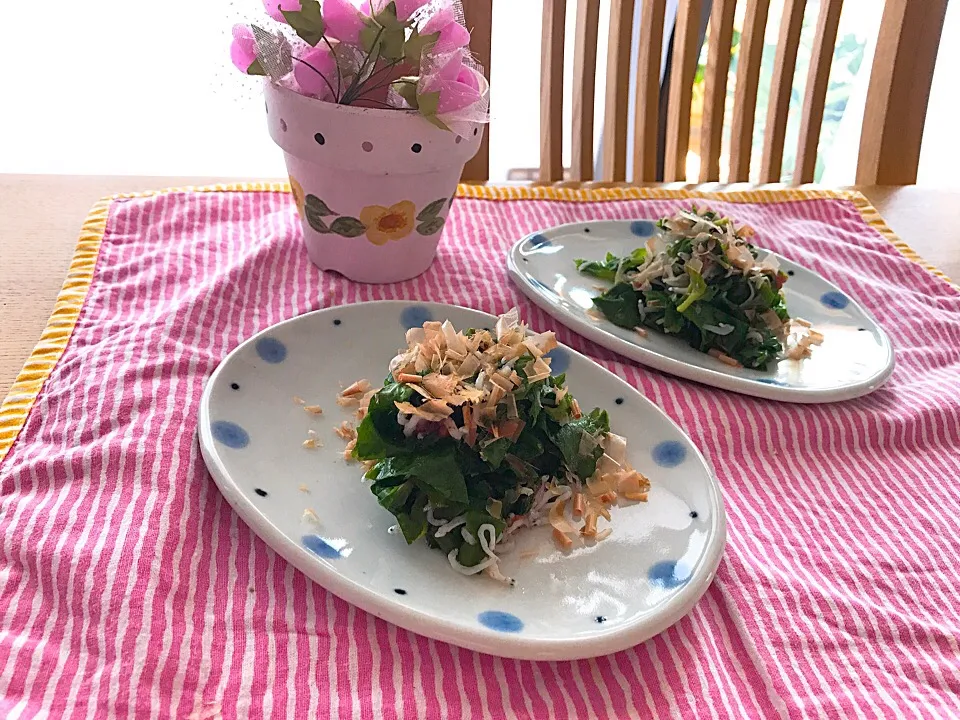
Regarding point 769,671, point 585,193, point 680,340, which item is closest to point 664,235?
point 680,340

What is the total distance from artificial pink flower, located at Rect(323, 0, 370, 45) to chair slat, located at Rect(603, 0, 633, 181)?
0.65 metres

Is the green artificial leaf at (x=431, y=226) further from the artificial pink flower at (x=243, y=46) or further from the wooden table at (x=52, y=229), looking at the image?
the wooden table at (x=52, y=229)

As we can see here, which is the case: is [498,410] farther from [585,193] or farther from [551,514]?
[585,193]

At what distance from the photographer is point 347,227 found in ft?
3.03

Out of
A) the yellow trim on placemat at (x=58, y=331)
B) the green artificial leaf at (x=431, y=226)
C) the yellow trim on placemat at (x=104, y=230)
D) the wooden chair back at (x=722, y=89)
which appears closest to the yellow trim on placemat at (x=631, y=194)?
the yellow trim on placemat at (x=104, y=230)

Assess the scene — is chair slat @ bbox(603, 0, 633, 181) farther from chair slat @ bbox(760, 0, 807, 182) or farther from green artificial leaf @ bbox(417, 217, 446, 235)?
green artificial leaf @ bbox(417, 217, 446, 235)

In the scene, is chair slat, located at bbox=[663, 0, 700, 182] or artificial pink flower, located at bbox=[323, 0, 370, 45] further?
chair slat, located at bbox=[663, 0, 700, 182]

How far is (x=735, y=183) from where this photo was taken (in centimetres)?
139

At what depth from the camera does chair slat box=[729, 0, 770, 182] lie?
1.38 m

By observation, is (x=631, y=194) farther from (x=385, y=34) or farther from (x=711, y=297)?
(x=385, y=34)

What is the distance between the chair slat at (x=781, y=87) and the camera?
137cm

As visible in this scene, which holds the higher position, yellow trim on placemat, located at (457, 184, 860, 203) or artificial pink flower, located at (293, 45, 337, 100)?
artificial pink flower, located at (293, 45, 337, 100)

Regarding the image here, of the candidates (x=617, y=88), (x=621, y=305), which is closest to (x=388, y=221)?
(x=621, y=305)

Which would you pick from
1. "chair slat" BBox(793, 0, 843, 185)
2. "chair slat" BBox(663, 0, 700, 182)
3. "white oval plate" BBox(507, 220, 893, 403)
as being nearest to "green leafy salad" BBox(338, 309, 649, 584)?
"white oval plate" BBox(507, 220, 893, 403)
